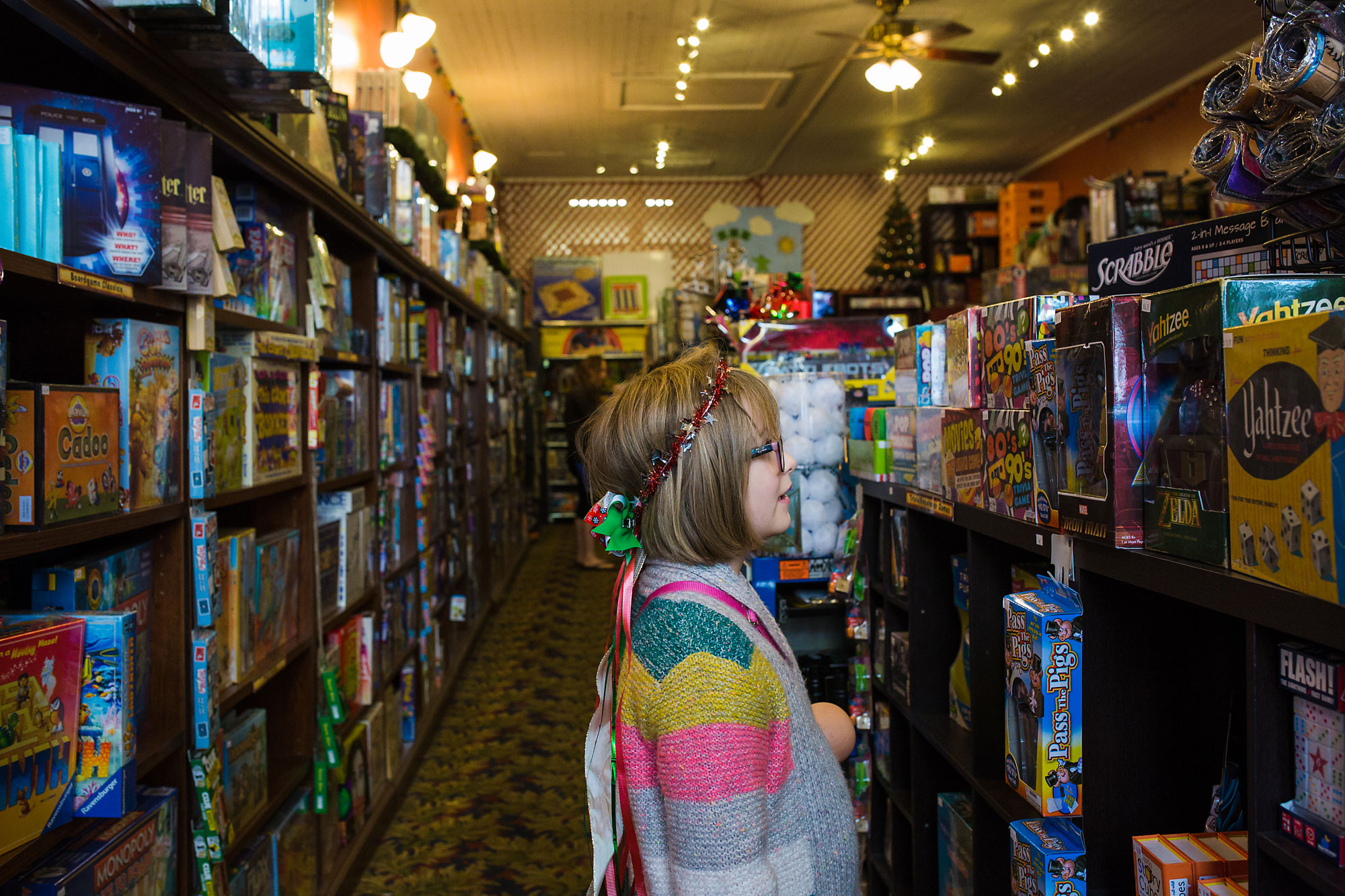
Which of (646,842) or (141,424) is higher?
(141,424)

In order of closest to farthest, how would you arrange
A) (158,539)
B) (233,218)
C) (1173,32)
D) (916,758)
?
(158,539)
(233,218)
(916,758)
(1173,32)

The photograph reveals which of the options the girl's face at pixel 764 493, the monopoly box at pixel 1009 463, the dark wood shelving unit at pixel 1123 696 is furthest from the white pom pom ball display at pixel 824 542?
the girl's face at pixel 764 493

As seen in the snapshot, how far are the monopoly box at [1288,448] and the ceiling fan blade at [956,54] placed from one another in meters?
5.41

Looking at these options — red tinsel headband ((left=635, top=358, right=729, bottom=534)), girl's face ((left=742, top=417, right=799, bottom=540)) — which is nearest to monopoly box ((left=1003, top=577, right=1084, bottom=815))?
girl's face ((left=742, top=417, right=799, bottom=540))

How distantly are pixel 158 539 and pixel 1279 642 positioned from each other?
1.76 metres

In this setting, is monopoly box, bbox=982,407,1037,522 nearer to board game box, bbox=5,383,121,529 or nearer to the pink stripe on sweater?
the pink stripe on sweater

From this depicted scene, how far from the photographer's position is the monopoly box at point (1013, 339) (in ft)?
4.67

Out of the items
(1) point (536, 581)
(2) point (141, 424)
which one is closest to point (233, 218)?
(2) point (141, 424)

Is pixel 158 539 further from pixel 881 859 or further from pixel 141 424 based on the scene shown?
pixel 881 859

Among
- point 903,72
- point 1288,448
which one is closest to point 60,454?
point 1288,448

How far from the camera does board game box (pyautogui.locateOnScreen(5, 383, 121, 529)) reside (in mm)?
1254

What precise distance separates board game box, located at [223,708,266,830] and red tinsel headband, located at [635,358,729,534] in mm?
1306

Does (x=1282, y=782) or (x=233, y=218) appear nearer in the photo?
(x=1282, y=782)

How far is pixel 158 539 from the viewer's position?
5.56 ft
